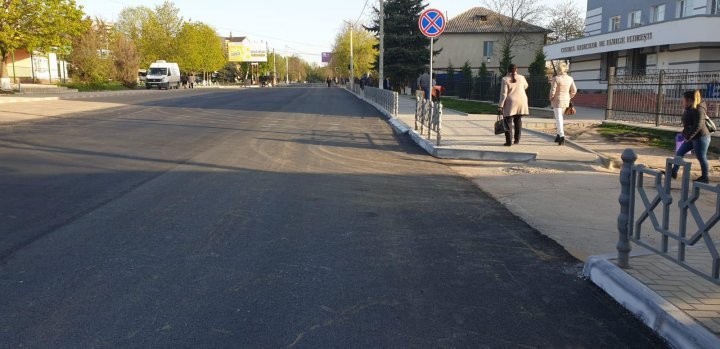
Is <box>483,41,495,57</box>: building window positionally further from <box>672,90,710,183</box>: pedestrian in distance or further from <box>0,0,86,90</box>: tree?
<box>672,90,710,183</box>: pedestrian in distance

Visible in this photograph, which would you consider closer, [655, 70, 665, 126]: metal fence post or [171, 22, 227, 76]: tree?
[655, 70, 665, 126]: metal fence post

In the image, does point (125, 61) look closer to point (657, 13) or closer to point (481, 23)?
point (481, 23)

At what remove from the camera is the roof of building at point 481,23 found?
56147 millimetres

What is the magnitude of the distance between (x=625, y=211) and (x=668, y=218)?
0.40 metres

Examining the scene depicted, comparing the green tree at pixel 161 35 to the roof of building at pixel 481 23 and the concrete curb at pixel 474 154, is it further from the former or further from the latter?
the concrete curb at pixel 474 154

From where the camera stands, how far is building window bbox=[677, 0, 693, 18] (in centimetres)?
2552

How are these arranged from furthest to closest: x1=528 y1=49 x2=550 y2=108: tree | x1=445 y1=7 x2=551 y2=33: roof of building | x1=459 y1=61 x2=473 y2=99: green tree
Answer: x1=445 y1=7 x2=551 y2=33: roof of building
x1=459 y1=61 x2=473 y2=99: green tree
x1=528 y1=49 x2=550 y2=108: tree

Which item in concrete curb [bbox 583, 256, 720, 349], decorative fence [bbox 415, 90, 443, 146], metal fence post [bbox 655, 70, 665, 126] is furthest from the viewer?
metal fence post [bbox 655, 70, 665, 126]

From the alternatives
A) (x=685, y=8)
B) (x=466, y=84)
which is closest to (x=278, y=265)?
(x=685, y=8)

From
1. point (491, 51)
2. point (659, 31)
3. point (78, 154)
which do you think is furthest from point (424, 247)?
point (491, 51)

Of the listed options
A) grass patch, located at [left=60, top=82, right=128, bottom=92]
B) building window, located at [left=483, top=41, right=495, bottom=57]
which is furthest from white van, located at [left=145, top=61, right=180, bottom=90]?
building window, located at [left=483, top=41, right=495, bottom=57]

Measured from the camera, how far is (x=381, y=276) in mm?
4418

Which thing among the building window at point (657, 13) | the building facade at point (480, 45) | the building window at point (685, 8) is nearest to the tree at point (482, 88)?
the building window at point (657, 13)

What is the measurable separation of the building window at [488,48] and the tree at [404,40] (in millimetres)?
15476
